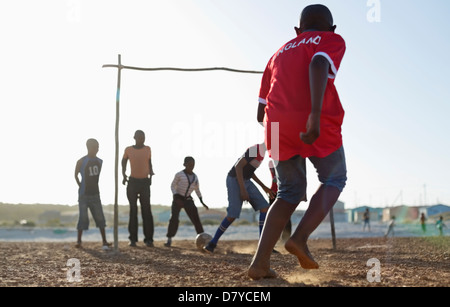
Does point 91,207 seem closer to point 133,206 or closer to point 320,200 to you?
point 133,206

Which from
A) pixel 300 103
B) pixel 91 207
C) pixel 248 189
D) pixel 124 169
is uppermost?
pixel 124 169

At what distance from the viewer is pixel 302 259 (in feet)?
12.8

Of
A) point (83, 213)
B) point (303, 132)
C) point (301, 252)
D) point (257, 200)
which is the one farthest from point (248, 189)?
point (303, 132)

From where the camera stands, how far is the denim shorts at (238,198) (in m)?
8.27

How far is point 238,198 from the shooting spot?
832 cm

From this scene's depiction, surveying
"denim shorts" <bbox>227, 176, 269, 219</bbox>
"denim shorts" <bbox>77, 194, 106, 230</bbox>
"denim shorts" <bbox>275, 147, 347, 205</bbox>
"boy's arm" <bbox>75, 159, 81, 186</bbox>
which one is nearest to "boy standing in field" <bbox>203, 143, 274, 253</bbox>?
"denim shorts" <bbox>227, 176, 269, 219</bbox>

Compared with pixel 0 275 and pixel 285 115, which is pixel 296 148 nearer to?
pixel 285 115

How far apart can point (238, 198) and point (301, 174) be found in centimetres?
438

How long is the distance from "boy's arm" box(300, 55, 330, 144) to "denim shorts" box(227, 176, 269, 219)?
4.64m

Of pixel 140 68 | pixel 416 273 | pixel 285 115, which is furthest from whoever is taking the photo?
pixel 140 68

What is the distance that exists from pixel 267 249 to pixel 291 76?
Answer: 129 cm

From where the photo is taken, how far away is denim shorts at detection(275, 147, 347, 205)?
3908 millimetres

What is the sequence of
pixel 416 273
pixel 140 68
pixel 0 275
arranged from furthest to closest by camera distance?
pixel 140 68
pixel 0 275
pixel 416 273
